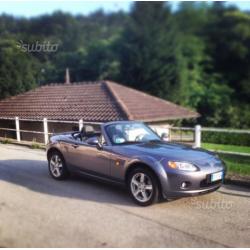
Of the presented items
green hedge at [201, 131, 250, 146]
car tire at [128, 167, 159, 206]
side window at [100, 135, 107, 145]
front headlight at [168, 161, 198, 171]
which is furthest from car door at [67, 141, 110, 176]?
green hedge at [201, 131, 250, 146]

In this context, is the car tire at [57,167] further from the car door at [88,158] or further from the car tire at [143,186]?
the car tire at [143,186]

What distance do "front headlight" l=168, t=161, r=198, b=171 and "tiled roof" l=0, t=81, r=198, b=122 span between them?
967cm

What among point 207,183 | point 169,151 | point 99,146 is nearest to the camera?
point 207,183

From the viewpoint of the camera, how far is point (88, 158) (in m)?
6.29

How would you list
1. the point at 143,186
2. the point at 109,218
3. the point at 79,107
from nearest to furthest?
the point at 109,218, the point at 143,186, the point at 79,107

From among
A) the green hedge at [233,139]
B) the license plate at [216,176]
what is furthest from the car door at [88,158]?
the green hedge at [233,139]

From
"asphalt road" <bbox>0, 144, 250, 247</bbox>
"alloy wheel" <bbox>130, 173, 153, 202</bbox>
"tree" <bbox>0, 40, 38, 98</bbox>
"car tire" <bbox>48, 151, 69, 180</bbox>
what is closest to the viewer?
"asphalt road" <bbox>0, 144, 250, 247</bbox>

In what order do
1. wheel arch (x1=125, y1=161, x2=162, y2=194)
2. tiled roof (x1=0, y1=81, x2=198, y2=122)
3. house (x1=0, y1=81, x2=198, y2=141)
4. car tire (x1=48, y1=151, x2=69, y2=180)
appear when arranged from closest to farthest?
wheel arch (x1=125, y1=161, x2=162, y2=194) < car tire (x1=48, y1=151, x2=69, y2=180) < house (x1=0, y1=81, x2=198, y2=141) < tiled roof (x1=0, y1=81, x2=198, y2=122)

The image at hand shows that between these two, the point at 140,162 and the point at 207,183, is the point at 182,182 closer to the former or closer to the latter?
the point at 207,183

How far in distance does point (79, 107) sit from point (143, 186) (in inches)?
536

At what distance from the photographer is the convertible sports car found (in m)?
5.00

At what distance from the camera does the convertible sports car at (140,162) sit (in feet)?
16.4

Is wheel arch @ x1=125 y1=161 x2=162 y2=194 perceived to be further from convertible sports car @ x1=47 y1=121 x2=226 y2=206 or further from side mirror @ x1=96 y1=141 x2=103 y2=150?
side mirror @ x1=96 y1=141 x2=103 y2=150

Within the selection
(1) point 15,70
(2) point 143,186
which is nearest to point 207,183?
(2) point 143,186
